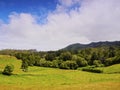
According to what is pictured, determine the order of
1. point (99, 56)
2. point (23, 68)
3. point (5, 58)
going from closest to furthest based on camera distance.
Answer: point (23, 68)
point (5, 58)
point (99, 56)

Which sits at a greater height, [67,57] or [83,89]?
[67,57]

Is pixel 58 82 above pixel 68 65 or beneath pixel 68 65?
beneath

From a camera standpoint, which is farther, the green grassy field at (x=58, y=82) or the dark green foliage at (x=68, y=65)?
the dark green foliage at (x=68, y=65)

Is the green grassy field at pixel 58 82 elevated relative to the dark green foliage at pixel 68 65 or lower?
lower

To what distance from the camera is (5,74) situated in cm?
8388

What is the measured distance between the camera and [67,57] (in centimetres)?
18238

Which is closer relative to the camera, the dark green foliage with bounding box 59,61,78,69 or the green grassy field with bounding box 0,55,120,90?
the green grassy field with bounding box 0,55,120,90

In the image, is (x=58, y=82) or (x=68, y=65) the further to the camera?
(x=68, y=65)

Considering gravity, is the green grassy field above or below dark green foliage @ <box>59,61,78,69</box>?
below

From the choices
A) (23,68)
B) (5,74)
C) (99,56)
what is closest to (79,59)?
(99,56)

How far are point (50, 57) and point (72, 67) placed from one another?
4670 cm

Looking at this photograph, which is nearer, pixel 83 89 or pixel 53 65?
pixel 83 89

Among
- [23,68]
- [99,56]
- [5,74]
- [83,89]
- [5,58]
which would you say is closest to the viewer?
[83,89]

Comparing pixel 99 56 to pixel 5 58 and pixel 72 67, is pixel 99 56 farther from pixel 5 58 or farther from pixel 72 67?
pixel 5 58
